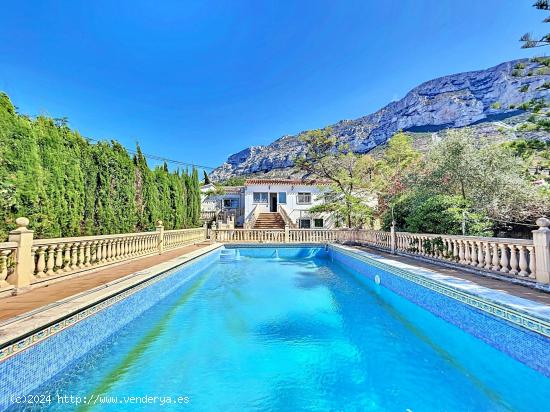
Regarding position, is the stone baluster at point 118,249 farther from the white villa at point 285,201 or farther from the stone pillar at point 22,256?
the white villa at point 285,201

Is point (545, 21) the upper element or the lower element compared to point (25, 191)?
upper

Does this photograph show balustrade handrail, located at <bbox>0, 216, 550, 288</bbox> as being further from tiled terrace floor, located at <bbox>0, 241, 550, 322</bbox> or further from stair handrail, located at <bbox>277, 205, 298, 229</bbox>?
stair handrail, located at <bbox>277, 205, 298, 229</bbox>

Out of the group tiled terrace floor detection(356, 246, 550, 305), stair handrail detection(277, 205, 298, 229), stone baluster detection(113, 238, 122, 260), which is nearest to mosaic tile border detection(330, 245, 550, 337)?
tiled terrace floor detection(356, 246, 550, 305)

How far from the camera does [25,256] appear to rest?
5.06 metres

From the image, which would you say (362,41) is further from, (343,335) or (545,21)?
(343,335)

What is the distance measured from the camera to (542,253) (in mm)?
4969

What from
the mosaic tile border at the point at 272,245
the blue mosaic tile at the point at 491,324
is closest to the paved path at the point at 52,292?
the blue mosaic tile at the point at 491,324

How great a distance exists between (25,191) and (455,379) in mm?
7867

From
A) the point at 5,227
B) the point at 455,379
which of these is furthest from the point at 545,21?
the point at 5,227

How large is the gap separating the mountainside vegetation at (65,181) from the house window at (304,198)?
18.7 meters

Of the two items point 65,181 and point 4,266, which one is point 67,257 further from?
point 65,181

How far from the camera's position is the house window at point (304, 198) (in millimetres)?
29203

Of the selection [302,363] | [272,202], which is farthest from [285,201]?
[302,363]

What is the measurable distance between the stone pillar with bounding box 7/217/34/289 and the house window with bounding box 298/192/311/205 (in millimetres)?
25105
